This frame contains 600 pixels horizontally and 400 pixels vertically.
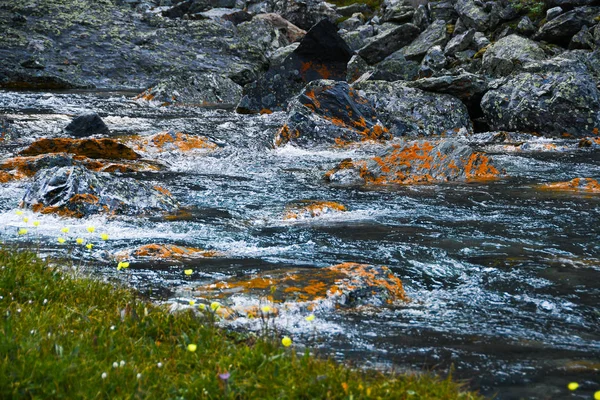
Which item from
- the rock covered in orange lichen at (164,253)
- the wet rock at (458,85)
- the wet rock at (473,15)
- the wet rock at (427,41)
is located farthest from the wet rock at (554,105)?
the wet rock at (473,15)

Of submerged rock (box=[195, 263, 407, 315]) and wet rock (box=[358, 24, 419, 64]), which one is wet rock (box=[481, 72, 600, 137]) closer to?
submerged rock (box=[195, 263, 407, 315])

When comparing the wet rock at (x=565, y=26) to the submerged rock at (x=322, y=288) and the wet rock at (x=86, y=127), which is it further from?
the submerged rock at (x=322, y=288)

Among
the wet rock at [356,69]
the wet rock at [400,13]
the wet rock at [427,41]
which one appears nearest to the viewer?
the wet rock at [356,69]

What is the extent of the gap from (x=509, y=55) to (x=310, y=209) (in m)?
19.7

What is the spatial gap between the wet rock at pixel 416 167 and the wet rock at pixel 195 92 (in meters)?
12.7

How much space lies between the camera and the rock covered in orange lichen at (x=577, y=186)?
10816 millimetres

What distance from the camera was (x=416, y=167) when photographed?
1231 centimetres

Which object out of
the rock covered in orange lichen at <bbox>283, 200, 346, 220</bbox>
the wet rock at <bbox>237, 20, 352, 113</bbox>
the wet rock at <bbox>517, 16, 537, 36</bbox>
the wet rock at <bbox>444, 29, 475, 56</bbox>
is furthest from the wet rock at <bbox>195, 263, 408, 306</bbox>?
the wet rock at <bbox>517, 16, 537, 36</bbox>

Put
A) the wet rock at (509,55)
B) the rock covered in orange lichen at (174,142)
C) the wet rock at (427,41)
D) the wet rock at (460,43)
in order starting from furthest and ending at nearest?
the wet rock at (427,41) → the wet rock at (460,43) → the wet rock at (509,55) → the rock covered in orange lichen at (174,142)

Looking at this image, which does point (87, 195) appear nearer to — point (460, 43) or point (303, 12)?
point (460, 43)

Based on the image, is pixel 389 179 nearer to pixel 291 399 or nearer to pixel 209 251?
pixel 209 251

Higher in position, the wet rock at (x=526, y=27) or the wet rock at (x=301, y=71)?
the wet rock at (x=526, y=27)

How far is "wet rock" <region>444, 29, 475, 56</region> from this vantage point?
31984 millimetres

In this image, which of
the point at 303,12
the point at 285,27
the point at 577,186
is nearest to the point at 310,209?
the point at 577,186
